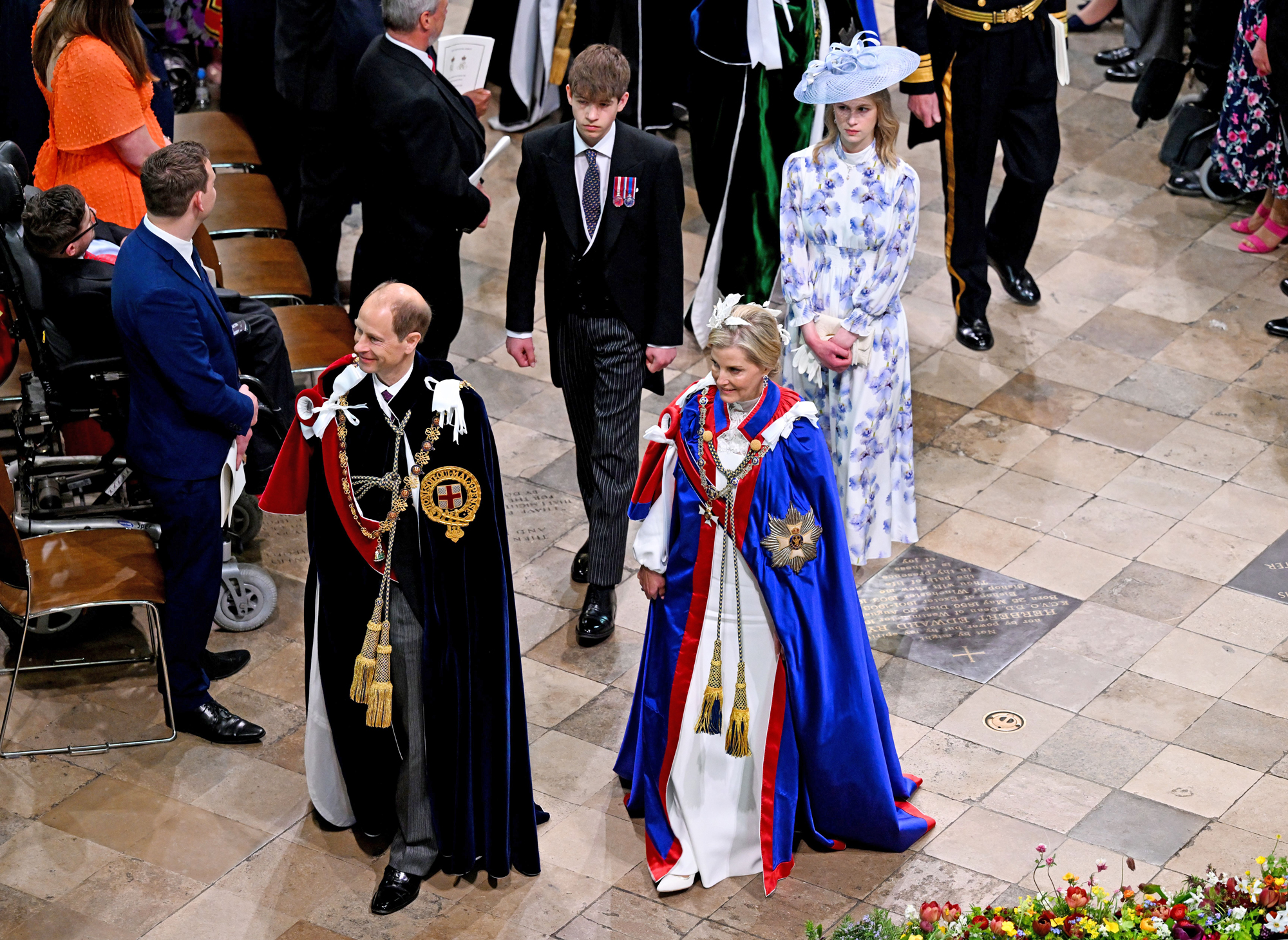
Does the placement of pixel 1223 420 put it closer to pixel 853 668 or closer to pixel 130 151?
pixel 853 668

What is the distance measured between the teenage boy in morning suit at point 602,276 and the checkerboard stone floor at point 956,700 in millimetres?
541

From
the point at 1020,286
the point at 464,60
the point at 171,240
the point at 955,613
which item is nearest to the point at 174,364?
the point at 171,240

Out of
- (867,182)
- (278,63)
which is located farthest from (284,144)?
(867,182)

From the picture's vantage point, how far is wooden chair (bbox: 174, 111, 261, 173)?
27.6ft

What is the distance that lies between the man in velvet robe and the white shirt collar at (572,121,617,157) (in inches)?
52.7

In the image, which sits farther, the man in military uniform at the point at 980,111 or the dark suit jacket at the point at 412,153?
the man in military uniform at the point at 980,111

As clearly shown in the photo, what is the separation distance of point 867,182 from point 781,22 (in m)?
1.82

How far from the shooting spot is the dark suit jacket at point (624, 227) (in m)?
6.02

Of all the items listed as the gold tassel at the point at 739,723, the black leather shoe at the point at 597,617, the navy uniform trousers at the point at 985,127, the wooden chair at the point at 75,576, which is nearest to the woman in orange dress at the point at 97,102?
the wooden chair at the point at 75,576

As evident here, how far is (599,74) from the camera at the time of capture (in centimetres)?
580

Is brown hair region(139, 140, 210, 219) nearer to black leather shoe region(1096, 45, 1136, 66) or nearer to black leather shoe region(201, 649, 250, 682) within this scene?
black leather shoe region(201, 649, 250, 682)

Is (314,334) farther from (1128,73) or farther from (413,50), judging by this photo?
(1128,73)

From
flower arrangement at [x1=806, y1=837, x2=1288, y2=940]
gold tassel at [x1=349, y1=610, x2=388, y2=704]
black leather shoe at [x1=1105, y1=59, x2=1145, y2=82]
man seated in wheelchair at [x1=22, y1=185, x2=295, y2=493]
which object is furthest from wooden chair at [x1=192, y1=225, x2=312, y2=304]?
black leather shoe at [x1=1105, y1=59, x2=1145, y2=82]

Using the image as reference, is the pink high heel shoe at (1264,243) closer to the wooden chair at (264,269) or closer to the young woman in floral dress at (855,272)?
the young woman in floral dress at (855,272)
